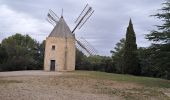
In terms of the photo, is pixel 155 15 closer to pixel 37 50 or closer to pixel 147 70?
pixel 147 70

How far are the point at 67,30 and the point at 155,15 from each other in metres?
21.8

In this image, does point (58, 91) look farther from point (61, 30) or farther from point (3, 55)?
point (3, 55)

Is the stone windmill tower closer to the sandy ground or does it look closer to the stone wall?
the stone wall

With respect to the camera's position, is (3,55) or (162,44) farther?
(3,55)

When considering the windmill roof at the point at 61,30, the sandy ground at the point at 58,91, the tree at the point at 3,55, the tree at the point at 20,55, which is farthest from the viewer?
the tree at the point at 3,55

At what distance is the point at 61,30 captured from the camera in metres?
56.8

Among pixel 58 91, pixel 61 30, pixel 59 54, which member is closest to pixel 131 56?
pixel 59 54

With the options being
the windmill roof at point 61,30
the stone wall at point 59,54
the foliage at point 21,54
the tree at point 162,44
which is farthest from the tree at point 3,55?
the tree at point 162,44

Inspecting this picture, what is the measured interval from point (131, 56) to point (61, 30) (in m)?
11.2

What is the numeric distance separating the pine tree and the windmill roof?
28.4 ft

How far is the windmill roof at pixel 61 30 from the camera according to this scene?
56156 millimetres

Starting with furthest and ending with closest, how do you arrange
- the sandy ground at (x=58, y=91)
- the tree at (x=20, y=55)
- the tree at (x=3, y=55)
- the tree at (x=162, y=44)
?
the tree at (x=3, y=55), the tree at (x=20, y=55), the tree at (x=162, y=44), the sandy ground at (x=58, y=91)

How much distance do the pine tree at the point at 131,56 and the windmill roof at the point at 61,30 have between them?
865 centimetres

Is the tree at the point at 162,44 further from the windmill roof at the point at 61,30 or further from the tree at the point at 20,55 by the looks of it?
the tree at the point at 20,55
